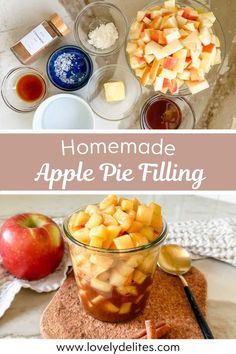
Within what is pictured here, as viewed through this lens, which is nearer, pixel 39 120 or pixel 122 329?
pixel 122 329

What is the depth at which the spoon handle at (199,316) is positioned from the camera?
567 mm

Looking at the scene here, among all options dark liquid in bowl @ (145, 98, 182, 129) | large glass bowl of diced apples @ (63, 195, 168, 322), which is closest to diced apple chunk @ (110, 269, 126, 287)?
large glass bowl of diced apples @ (63, 195, 168, 322)

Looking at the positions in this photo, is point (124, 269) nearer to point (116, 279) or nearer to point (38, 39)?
point (116, 279)

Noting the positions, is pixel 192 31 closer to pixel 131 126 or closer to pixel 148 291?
pixel 131 126

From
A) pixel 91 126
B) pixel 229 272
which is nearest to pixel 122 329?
pixel 229 272

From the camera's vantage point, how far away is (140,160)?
0.57 metres

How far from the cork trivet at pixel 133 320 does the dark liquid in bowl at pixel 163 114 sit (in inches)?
8.0

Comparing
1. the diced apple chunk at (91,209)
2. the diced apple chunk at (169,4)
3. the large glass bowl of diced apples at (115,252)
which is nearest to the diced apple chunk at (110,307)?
the large glass bowl of diced apples at (115,252)

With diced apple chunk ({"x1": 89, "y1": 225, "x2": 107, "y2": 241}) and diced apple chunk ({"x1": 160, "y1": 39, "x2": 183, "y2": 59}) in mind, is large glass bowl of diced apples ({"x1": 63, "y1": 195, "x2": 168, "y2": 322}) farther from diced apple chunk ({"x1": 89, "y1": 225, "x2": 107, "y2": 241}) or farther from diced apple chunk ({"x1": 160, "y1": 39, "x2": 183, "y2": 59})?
diced apple chunk ({"x1": 160, "y1": 39, "x2": 183, "y2": 59})

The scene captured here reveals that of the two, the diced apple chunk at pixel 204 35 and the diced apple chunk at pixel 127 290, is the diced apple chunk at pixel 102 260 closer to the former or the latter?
the diced apple chunk at pixel 127 290

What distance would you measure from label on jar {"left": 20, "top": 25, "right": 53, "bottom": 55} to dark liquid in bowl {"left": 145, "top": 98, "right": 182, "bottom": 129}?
160mm

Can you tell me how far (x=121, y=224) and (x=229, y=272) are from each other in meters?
0.19

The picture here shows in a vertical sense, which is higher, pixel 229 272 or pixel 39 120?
pixel 39 120

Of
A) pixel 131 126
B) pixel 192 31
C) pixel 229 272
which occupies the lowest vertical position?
pixel 229 272
